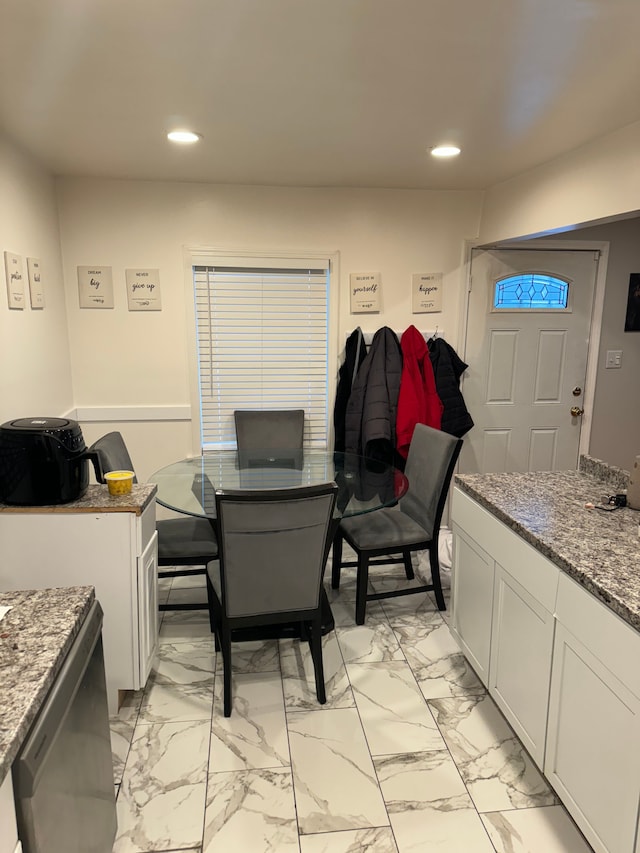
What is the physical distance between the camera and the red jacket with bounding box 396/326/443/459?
11.7ft

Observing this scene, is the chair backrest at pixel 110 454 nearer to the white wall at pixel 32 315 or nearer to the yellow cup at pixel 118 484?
the yellow cup at pixel 118 484

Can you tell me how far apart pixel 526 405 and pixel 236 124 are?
2735mm

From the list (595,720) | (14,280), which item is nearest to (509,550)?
(595,720)

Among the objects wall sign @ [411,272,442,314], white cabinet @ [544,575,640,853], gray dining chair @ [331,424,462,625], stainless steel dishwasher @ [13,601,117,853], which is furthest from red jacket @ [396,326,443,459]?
stainless steel dishwasher @ [13,601,117,853]

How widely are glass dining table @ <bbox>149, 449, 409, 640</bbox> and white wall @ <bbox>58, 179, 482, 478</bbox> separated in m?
0.66

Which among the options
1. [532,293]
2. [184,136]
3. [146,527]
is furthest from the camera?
[532,293]

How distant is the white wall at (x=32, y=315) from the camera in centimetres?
251

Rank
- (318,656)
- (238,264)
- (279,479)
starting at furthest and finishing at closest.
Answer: (238,264) < (279,479) < (318,656)

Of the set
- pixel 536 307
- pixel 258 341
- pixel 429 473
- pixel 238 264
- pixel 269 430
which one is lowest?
pixel 429 473

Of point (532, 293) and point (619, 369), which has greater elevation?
point (532, 293)

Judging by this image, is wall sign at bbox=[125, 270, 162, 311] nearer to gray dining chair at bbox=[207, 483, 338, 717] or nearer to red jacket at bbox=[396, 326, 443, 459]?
red jacket at bbox=[396, 326, 443, 459]

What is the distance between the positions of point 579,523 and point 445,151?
191cm

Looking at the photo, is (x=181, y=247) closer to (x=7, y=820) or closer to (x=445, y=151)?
(x=445, y=151)

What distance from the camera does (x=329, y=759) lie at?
198 cm
